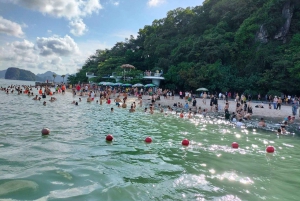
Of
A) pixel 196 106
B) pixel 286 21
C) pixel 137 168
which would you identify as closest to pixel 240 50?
pixel 286 21

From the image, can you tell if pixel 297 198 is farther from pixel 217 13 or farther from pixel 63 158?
pixel 217 13

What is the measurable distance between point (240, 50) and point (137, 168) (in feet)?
133

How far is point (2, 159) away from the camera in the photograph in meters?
7.35

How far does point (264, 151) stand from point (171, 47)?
4625 cm

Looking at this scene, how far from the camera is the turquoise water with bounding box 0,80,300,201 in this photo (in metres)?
5.75

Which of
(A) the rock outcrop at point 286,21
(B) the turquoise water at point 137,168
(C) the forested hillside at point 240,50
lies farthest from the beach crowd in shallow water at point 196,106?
(A) the rock outcrop at point 286,21

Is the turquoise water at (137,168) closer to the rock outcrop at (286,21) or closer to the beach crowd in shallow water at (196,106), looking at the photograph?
the beach crowd in shallow water at (196,106)

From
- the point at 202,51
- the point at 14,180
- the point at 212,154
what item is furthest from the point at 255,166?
the point at 202,51

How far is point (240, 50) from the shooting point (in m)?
42.4

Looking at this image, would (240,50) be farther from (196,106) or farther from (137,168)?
A: (137,168)

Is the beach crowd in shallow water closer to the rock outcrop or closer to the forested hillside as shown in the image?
the forested hillside

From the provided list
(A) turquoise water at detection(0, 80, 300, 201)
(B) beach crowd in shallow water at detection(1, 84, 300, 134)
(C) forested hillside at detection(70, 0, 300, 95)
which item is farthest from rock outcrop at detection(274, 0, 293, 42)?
(A) turquoise water at detection(0, 80, 300, 201)

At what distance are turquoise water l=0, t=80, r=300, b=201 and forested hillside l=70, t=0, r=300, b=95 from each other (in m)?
26.3

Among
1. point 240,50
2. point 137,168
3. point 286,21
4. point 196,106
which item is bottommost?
point 137,168
